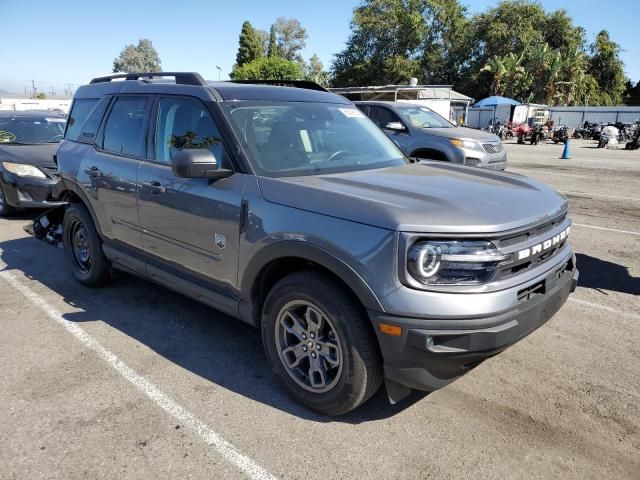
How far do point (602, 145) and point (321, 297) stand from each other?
2710 cm

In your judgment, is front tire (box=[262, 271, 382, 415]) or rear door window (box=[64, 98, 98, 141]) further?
rear door window (box=[64, 98, 98, 141])

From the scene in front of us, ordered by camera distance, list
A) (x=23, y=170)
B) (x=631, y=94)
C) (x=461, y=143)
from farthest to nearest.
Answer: (x=631, y=94), (x=461, y=143), (x=23, y=170)

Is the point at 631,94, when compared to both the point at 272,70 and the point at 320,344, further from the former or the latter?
the point at 320,344

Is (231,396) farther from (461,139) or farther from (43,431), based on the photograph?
(461,139)

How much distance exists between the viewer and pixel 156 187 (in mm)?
3688

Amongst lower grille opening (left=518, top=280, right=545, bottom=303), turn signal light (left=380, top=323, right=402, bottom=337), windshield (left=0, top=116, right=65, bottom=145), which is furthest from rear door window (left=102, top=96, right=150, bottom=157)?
windshield (left=0, top=116, right=65, bottom=145)

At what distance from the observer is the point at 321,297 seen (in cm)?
267

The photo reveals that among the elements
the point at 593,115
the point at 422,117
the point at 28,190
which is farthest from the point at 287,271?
the point at 593,115

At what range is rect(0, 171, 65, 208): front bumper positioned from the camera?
7402 millimetres

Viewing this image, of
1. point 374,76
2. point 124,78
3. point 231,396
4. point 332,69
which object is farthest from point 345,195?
point 332,69

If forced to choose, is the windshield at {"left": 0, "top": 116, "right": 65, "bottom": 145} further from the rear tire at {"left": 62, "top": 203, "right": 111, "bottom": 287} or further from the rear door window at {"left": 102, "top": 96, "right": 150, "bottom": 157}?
the rear door window at {"left": 102, "top": 96, "right": 150, "bottom": 157}

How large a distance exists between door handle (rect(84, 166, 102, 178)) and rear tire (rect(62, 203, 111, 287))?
1.45ft

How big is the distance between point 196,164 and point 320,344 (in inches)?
52.9

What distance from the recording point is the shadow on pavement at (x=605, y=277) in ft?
16.3
